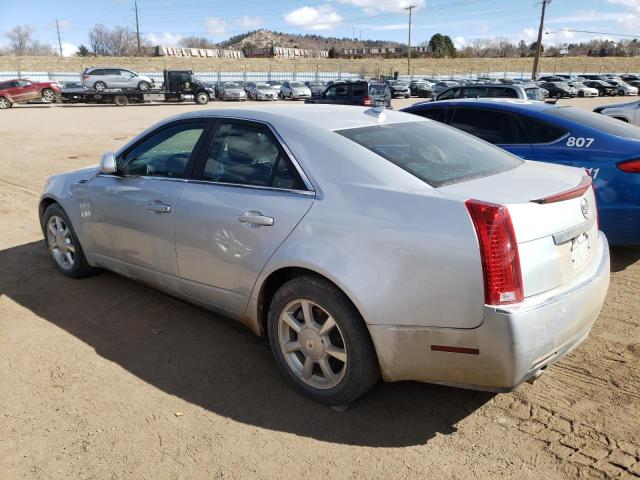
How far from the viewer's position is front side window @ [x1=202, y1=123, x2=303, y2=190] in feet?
9.92

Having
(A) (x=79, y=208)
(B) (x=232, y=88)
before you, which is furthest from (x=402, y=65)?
(A) (x=79, y=208)

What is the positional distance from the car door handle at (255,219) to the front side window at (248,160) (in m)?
0.20

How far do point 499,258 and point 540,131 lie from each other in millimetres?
3631

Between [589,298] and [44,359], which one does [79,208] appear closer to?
[44,359]

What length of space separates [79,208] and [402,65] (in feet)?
286

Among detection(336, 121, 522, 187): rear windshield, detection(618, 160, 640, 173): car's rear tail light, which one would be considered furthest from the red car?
detection(618, 160, 640, 173): car's rear tail light

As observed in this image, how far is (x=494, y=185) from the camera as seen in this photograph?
267 centimetres

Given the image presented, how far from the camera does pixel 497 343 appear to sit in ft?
7.47

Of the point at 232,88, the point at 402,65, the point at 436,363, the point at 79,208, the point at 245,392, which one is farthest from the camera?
the point at 402,65

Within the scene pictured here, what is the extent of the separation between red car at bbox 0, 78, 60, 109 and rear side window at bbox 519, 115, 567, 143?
1288 inches

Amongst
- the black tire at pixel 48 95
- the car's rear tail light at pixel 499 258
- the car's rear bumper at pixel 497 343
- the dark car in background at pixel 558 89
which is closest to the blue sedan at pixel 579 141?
the car's rear bumper at pixel 497 343

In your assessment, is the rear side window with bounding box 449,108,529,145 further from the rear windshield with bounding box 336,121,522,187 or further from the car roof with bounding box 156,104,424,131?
the car roof with bounding box 156,104,424,131

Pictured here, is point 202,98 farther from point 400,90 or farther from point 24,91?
point 400,90

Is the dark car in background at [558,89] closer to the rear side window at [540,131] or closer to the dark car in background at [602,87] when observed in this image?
the dark car in background at [602,87]
